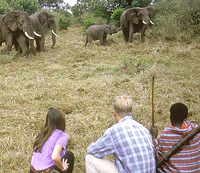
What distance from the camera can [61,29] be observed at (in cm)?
1639

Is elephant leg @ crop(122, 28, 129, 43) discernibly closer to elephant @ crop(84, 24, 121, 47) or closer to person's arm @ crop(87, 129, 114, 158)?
elephant @ crop(84, 24, 121, 47)

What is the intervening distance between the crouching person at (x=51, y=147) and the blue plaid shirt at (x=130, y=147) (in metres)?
0.45

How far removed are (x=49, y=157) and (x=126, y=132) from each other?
85 centimetres

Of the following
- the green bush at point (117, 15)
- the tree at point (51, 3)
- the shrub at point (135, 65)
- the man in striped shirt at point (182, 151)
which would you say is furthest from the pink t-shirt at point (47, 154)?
the tree at point (51, 3)

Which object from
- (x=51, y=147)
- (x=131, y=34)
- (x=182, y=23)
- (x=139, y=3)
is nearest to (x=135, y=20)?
(x=131, y=34)

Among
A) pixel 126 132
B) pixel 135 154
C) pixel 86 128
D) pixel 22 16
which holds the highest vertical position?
pixel 22 16

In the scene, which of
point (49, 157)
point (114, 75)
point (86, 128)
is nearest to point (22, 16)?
point (114, 75)

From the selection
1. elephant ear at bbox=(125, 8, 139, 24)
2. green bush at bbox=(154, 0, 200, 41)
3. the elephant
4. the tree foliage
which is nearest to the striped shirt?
green bush at bbox=(154, 0, 200, 41)

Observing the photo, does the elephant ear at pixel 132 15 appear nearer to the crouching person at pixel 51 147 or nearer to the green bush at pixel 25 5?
the green bush at pixel 25 5

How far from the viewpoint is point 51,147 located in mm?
2340

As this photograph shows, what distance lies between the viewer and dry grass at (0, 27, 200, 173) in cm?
357

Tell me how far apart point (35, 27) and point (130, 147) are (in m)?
8.38

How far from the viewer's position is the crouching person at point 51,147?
233 centimetres

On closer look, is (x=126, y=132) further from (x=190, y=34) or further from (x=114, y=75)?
(x=190, y=34)
